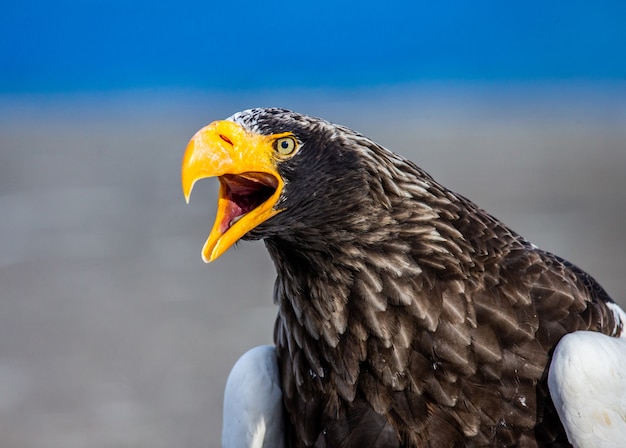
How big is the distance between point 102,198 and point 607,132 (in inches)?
546

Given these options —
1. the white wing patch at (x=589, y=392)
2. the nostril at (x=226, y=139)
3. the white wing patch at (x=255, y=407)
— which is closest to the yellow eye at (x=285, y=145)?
the nostril at (x=226, y=139)

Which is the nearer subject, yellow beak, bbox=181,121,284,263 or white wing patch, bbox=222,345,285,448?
yellow beak, bbox=181,121,284,263

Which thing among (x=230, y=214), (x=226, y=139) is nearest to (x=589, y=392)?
(x=230, y=214)

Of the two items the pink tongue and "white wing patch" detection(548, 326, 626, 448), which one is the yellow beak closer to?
the pink tongue

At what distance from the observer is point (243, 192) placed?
3.00 metres

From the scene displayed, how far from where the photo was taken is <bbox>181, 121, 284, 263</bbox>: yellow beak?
108 inches

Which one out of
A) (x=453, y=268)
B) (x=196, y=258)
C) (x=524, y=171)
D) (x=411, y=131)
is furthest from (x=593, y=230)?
(x=411, y=131)

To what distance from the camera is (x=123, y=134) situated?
27906mm

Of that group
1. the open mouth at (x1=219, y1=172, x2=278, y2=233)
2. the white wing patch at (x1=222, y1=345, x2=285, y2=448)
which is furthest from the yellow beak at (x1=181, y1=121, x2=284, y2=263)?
the white wing patch at (x1=222, y1=345, x2=285, y2=448)

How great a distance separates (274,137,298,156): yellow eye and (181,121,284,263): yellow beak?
0.02 metres

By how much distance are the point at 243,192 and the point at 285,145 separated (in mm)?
225

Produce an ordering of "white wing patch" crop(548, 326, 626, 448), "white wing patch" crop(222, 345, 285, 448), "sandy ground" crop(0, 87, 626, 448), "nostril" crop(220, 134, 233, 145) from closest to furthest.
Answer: "white wing patch" crop(548, 326, 626, 448), "nostril" crop(220, 134, 233, 145), "white wing patch" crop(222, 345, 285, 448), "sandy ground" crop(0, 87, 626, 448)

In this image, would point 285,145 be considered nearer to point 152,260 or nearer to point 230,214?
point 230,214

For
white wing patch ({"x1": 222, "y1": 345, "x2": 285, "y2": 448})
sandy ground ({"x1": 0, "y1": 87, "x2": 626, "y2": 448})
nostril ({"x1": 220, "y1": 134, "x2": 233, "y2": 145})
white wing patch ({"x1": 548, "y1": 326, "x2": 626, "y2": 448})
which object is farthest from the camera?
sandy ground ({"x1": 0, "y1": 87, "x2": 626, "y2": 448})
